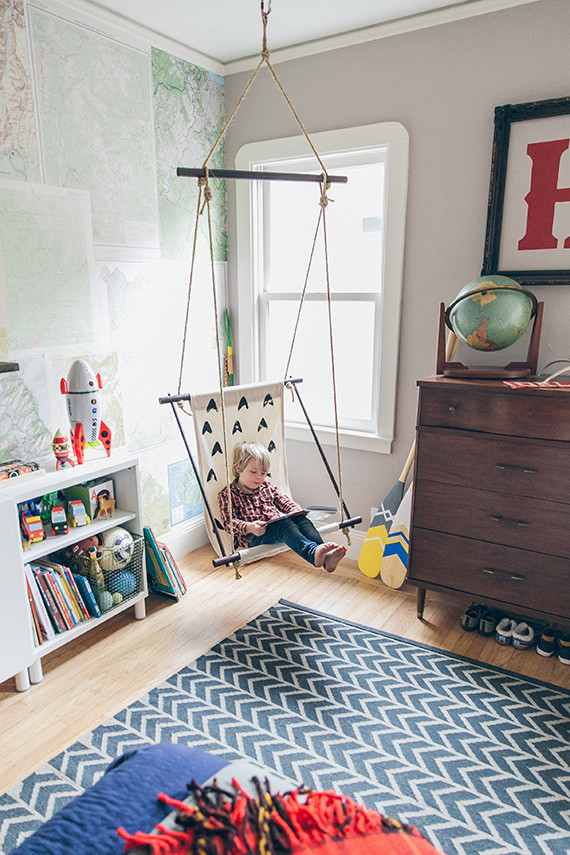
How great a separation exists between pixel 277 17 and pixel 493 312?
1628mm

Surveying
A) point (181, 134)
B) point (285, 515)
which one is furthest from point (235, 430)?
point (181, 134)

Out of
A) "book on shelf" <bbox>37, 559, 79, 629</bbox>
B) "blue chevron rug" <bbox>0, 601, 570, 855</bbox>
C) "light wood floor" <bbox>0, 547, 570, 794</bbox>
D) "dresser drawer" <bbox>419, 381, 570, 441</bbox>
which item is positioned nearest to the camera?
"blue chevron rug" <bbox>0, 601, 570, 855</bbox>

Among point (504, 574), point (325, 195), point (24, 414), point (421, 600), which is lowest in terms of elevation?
point (421, 600)

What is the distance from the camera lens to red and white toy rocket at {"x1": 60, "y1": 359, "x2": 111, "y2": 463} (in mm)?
2312

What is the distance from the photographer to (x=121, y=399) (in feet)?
9.08

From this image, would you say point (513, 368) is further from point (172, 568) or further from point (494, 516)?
point (172, 568)

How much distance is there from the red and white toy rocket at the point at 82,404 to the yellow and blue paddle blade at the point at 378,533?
1.44m

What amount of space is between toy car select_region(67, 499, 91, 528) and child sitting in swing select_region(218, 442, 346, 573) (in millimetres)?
575

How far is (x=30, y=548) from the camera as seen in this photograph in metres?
2.13

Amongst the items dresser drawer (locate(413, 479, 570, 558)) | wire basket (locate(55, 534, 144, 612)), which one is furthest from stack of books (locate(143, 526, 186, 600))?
dresser drawer (locate(413, 479, 570, 558))

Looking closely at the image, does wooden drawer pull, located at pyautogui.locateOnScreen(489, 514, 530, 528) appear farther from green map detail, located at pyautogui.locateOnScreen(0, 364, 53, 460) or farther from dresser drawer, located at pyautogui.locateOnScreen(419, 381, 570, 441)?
green map detail, located at pyautogui.locateOnScreen(0, 364, 53, 460)

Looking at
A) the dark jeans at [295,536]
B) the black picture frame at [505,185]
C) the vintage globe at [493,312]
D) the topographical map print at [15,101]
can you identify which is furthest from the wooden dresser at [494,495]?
the topographical map print at [15,101]

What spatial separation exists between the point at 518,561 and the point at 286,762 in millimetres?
1139

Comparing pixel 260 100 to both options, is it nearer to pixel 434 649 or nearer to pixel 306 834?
pixel 434 649
